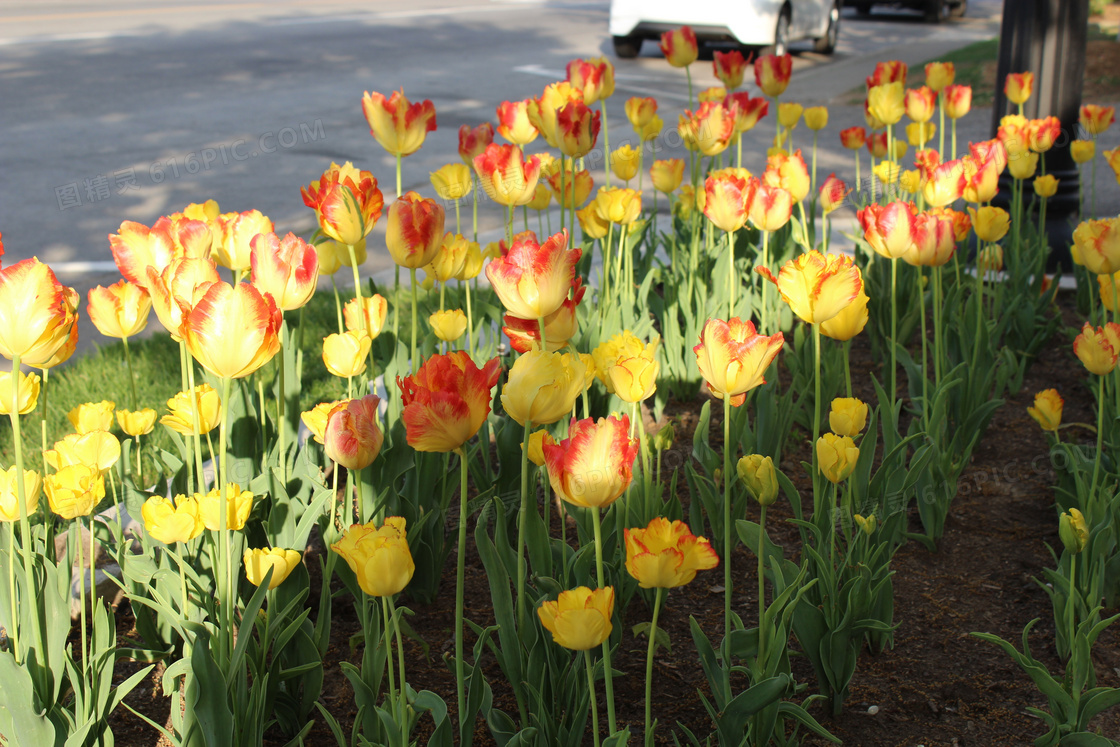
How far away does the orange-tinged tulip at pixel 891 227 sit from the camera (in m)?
2.00

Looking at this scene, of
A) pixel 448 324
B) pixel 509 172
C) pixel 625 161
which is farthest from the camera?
pixel 625 161

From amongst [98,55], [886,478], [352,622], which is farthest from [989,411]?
[98,55]

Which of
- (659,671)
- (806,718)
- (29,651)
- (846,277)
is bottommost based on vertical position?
(659,671)

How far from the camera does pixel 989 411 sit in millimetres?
2361

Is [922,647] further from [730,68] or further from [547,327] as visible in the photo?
[730,68]

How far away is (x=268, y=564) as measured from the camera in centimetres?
144

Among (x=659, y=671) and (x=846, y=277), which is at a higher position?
(x=846, y=277)

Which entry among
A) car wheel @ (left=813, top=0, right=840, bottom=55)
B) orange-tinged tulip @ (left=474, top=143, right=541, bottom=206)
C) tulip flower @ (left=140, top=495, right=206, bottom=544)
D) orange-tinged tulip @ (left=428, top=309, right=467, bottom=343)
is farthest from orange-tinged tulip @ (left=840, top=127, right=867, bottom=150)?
car wheel @ (left=813, top=0, right=840, bottom=55)

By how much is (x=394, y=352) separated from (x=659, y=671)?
3.28 ft

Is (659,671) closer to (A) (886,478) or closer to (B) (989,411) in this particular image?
(A) (886,478)

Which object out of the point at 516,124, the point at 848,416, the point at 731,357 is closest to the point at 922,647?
the point at 848,416

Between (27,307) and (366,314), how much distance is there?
78cm

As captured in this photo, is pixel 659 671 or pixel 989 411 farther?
pixel 989 411

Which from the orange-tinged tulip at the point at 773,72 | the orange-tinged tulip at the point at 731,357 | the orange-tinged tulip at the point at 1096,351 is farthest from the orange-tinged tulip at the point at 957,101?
the orange-tinged tulip at the point at 731,357
